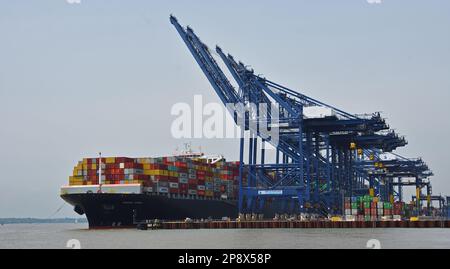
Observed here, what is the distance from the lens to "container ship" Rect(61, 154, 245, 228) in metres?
87.8

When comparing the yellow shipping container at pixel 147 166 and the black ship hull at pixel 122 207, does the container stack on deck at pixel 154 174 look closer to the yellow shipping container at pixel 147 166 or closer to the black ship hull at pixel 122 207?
the yellow shipping container at pixel 147 166

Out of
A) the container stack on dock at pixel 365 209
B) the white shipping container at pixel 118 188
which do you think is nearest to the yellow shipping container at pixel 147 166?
the white shipping container at pixel 118 188

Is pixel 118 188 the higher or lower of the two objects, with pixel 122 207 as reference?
higher

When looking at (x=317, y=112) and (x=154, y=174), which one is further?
(x=154, y=174)

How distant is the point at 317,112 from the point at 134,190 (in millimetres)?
24703

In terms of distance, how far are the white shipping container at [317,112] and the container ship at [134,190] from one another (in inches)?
755

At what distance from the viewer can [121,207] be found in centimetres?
8812

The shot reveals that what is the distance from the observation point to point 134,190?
88.4m

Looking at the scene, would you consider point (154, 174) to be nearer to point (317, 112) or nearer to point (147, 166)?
point (147, 166)

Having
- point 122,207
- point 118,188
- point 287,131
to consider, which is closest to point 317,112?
point 287,131

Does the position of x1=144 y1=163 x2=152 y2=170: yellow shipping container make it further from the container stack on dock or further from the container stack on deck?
the container stack on dock

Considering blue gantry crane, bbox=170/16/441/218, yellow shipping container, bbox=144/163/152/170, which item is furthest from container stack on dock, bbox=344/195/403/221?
yellow shipping container, bbox=144/163/152/170
